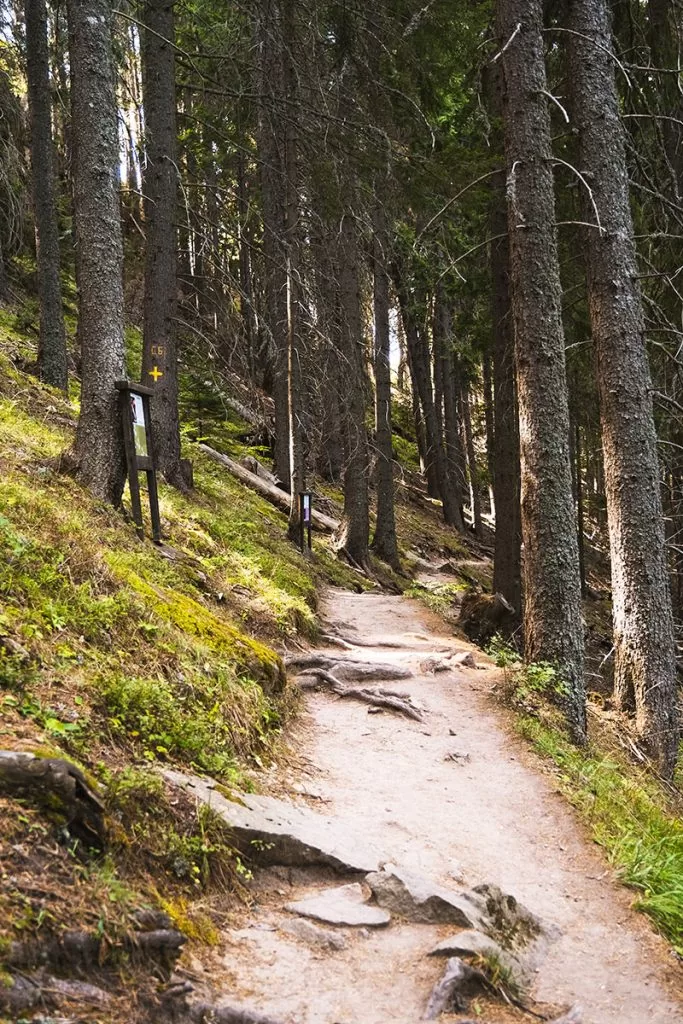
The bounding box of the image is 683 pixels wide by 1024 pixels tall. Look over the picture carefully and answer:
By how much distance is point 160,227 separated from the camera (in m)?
12.4

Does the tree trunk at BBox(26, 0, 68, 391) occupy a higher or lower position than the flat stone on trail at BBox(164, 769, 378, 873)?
higher

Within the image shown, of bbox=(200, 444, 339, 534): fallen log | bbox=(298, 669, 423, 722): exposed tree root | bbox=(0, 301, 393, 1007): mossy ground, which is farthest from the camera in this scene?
bbox=(200, 444, 339, 534): fallen log

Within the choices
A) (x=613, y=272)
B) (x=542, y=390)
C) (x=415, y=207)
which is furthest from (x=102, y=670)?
(x=415, y=207)

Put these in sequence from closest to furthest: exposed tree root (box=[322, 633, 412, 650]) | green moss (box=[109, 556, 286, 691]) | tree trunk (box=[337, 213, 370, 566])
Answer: green moss (box=[109, 556, 286, 691]) < exposed tree root (box=[322, 633, 412, 650]) < tree trunk (box=[337, 213, 370, 566])

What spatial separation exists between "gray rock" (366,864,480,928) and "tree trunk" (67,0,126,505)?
511cm

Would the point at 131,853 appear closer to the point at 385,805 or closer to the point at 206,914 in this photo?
the point at 206,914

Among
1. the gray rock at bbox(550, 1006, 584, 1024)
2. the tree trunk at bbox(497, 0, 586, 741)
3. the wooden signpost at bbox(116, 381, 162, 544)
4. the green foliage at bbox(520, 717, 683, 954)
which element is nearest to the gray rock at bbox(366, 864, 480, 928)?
the gray rock at bbox(550, 1006, 584, 1024)

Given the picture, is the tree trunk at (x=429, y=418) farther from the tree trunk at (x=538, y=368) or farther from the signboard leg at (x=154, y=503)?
the signboard leg at (x=154, y=503)

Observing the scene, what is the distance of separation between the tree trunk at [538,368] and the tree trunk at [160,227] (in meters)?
5.83

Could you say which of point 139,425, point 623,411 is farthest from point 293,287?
point 623,411

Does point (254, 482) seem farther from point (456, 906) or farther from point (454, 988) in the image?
point (454, 988)

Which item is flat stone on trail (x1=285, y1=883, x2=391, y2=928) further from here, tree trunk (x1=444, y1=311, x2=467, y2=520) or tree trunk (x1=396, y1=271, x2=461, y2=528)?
tree trunk (x1=444, y1=311, x2=467, y2=520)

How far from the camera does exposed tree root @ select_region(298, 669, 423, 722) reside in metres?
7.48

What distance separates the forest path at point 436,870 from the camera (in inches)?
129
